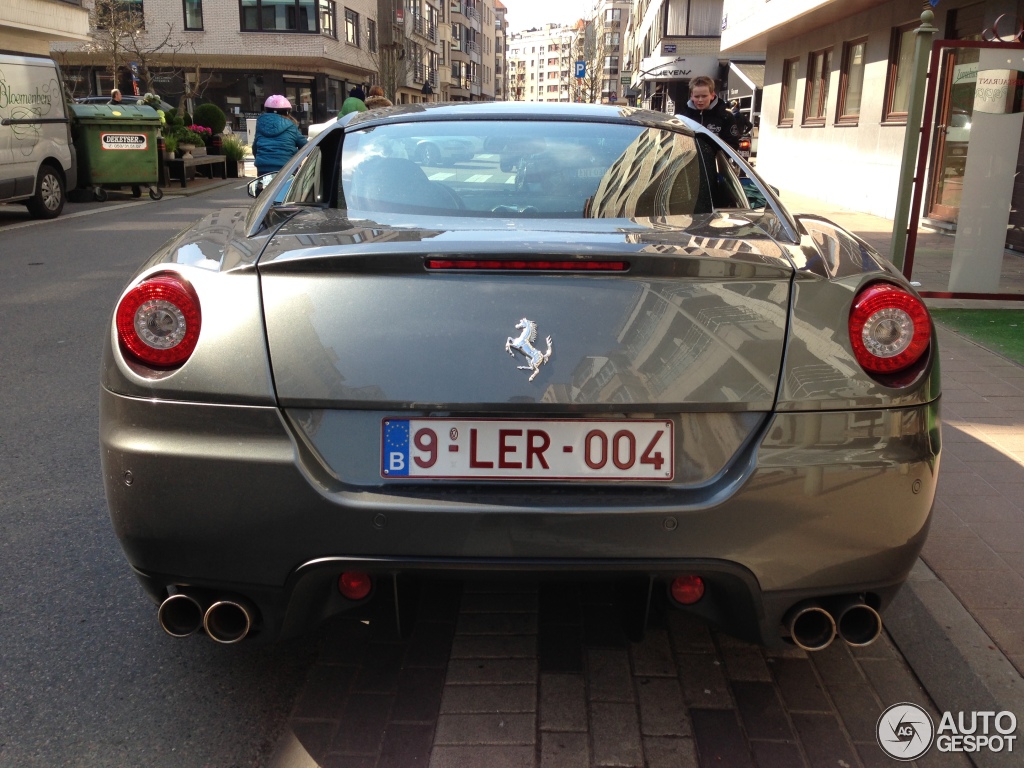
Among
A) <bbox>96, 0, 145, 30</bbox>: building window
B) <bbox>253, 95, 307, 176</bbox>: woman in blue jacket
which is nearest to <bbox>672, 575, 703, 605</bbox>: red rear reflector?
<bbox>253, 95, 307, 176</bbox>: woman in blue jacket

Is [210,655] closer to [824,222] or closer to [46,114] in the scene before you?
[824,222]

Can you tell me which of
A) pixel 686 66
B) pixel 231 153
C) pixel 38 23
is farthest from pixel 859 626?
pixel 686 66

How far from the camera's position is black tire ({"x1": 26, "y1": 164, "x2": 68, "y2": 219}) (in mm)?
13922

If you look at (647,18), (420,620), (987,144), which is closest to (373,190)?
(420,620)

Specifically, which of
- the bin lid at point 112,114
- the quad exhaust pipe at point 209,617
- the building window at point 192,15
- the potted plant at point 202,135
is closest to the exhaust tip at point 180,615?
the quad exhaust pipe at point 209,617

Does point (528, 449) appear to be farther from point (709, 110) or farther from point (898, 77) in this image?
point (898, 77)

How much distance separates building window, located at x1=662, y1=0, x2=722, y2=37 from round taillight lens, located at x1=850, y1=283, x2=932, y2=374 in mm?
51595

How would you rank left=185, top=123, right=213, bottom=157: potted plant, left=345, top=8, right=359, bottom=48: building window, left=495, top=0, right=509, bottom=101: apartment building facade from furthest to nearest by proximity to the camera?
1. left=495, top=0, right=509, bottom=101: apartment building facade
2. left=345, top=8, right=359, bottom=48: building window
3. left=185, top=123, right=213, bottom=157: potted plant

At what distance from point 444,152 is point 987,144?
577cm

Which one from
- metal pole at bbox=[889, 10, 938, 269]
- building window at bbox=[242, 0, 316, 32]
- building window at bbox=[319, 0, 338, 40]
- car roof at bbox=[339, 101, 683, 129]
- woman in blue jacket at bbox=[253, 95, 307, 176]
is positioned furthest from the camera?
building window at bbox=[319, 0, 338, 40]

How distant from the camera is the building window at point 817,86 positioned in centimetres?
2100

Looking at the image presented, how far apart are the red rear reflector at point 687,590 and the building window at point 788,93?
2317 centimetres

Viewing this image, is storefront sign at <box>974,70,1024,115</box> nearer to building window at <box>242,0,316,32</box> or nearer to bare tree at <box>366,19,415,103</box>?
building window at <box>242,0,316,32</box>

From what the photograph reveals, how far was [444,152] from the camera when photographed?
3.09 metres
